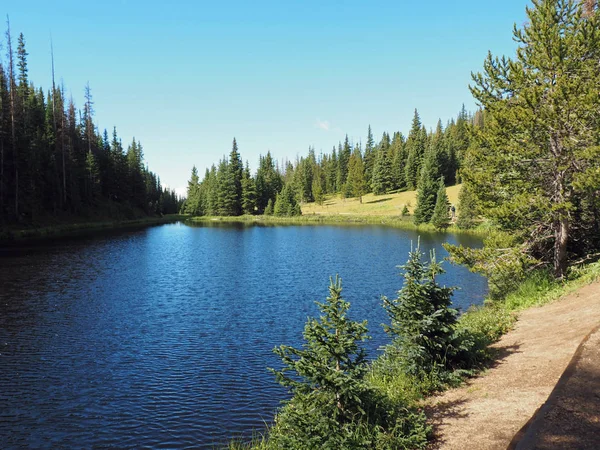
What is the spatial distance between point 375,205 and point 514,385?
96174 millimetres

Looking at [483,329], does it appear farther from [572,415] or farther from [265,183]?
[265,183]

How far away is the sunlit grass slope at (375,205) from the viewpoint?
313 feet

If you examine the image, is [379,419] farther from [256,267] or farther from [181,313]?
[256,267]

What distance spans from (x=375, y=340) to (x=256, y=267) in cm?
2340

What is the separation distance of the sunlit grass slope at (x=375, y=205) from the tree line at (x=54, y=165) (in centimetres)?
5205

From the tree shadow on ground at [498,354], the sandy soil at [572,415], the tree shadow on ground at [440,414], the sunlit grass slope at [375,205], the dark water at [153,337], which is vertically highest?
the sunlit grass slope at [375,205]

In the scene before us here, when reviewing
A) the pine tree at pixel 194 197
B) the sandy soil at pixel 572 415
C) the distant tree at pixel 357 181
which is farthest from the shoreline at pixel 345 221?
the sandy soil at pixel 572 415

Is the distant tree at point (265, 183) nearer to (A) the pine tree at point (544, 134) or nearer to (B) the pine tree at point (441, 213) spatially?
(B) the pine tree at point (441, 213)

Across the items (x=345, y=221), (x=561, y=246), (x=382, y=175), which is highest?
(x=382, y=175)

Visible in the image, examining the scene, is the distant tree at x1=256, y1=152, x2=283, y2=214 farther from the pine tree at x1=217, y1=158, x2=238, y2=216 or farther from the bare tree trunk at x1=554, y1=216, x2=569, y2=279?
the bare tree trunk at x1=554, y1=216, x2=569, y2=279

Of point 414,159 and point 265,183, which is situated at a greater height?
point 414,159

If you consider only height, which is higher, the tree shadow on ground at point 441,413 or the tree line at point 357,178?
the tree line at point 357,178

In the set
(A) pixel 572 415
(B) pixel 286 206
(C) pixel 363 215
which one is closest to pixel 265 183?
(B) pixel 286 206

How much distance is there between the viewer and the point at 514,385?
32.5 ft
